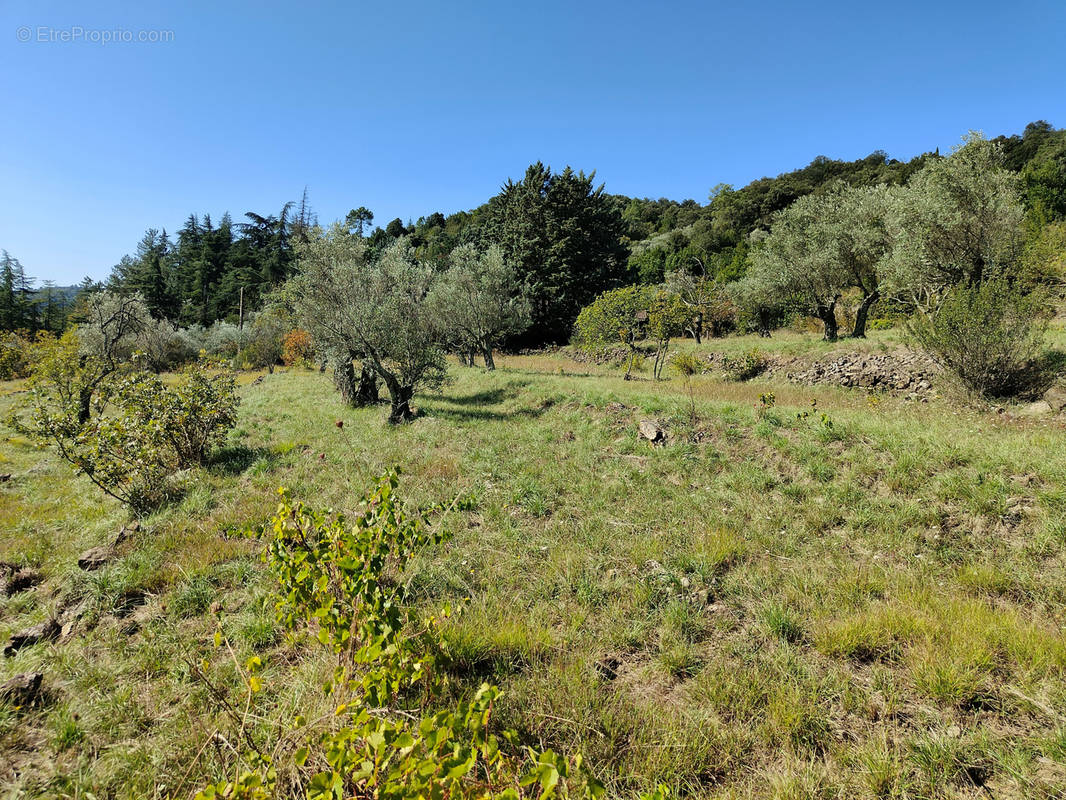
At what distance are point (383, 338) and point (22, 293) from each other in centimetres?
7753

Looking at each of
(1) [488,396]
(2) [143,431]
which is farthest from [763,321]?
(2) [143,431]

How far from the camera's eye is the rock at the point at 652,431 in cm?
909

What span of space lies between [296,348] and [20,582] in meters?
37.6

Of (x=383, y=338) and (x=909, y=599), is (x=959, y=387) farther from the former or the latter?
(x=383, y=338)

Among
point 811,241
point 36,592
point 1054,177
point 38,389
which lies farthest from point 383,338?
point 1054,177

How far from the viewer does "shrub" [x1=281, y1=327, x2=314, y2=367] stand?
35.9m

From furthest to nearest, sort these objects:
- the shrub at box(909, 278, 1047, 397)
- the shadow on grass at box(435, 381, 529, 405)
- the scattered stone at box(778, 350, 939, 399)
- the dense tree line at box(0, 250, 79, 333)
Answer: the dense tree line at box(0, 250, 79, 333) < the shadow on grass at box(435, 381, 529, 405) < the scattered stone at box(778, 350, 939, 399) < the shrub at box(909, 278, 1047, 397)

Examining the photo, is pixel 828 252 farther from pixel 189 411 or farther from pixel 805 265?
pixel 189 411

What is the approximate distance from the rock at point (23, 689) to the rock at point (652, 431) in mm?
8776

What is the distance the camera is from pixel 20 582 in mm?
4883

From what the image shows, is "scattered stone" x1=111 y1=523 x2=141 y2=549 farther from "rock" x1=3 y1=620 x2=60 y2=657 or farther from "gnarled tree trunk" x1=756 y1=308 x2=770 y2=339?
"gnarled tree trunk" x1=756 y1=308 x2=770 y2=339

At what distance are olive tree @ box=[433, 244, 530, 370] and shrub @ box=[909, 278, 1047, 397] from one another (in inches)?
786

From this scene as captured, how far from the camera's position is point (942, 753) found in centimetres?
252

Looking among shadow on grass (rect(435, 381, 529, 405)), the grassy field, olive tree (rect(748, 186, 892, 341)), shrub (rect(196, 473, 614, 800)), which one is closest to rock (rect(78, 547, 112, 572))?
the grassy field
